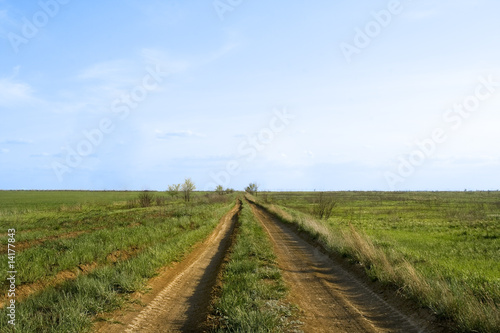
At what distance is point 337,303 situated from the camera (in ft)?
24.1

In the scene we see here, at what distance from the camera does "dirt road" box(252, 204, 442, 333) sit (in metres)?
5.96

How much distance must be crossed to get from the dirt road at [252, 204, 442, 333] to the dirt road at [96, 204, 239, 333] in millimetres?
2291

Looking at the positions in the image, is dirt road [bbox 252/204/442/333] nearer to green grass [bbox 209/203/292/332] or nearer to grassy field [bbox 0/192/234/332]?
green grass [bbox 209/203/292/332]

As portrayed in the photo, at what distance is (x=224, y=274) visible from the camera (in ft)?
30.8

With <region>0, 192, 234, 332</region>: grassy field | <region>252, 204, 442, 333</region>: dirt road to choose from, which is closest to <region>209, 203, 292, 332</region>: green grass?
<region>252, 204, 442, 333</region>: dirt road

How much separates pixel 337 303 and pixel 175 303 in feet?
12.9

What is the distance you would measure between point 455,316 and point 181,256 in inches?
402

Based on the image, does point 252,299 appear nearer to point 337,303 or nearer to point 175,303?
point 175,303

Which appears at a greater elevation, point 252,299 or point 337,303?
point 252,299

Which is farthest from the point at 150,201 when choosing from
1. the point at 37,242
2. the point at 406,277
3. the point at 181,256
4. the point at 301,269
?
the point at 406,277

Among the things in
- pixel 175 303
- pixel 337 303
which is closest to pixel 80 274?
pixel 175 303

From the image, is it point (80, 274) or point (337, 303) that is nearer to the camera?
point (337, 303)

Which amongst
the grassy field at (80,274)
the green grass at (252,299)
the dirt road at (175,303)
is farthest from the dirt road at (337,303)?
the grassy field at (80,274)

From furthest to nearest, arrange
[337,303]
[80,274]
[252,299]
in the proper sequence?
[80,274]
[337,303]
[252,299]
